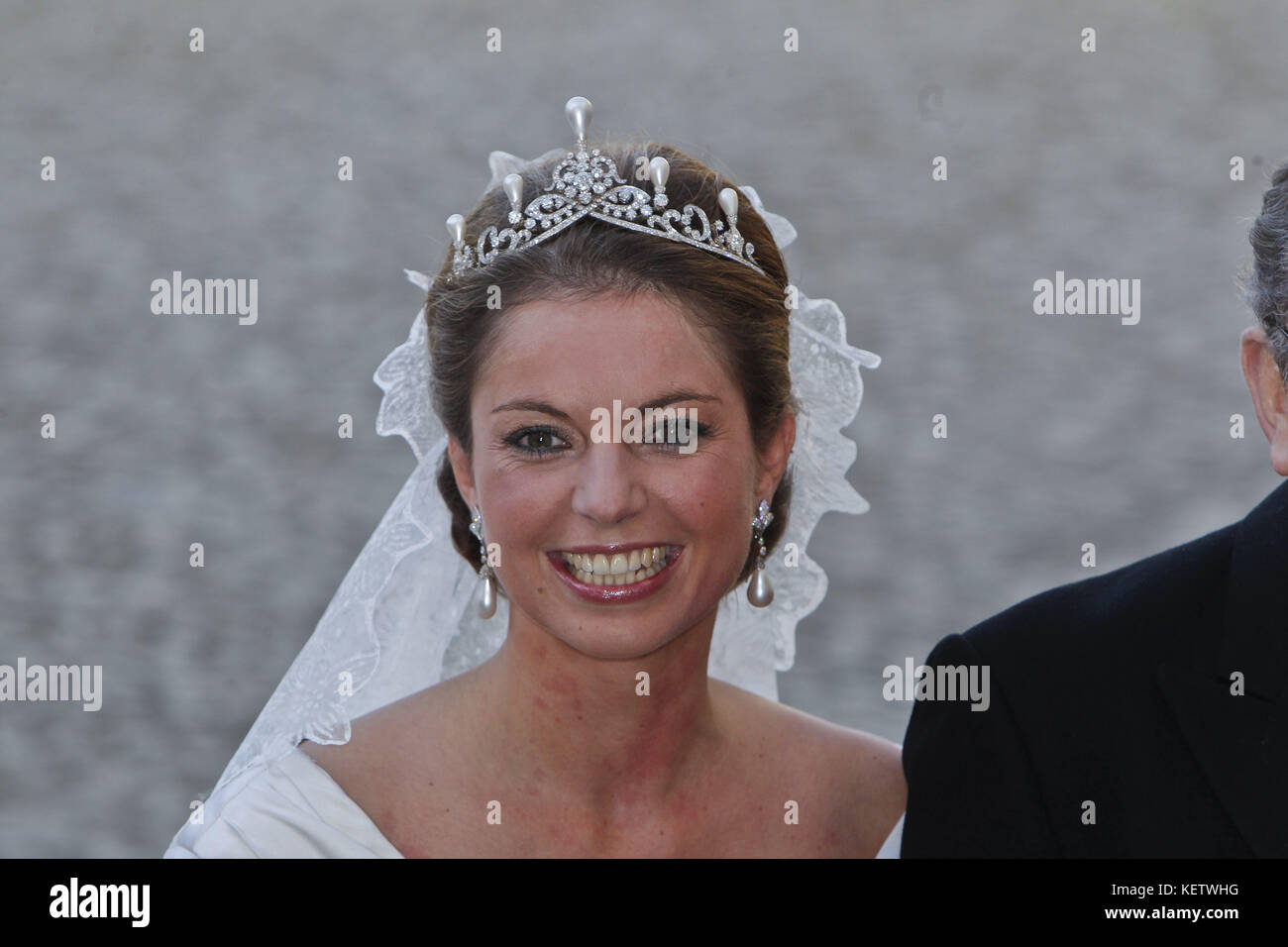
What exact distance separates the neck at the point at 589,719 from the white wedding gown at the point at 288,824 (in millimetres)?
242

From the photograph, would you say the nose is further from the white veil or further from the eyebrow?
the white veil

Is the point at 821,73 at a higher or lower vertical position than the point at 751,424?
higher

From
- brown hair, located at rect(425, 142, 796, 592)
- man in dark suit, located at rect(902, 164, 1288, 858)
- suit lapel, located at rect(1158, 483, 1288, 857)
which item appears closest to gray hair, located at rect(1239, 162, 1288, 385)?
man in dark suit, located at rect(902, 164, 1288, 858)

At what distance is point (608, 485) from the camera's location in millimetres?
1972

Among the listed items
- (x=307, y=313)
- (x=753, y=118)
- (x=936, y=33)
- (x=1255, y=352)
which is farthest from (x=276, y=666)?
(x=1255, y=352)

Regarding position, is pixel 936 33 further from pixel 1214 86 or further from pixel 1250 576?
pixel 1250 576

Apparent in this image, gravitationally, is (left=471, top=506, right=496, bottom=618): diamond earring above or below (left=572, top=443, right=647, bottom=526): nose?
below

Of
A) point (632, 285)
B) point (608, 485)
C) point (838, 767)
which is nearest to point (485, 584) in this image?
point (608, 485)

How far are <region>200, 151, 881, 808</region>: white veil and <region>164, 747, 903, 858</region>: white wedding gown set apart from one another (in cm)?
8

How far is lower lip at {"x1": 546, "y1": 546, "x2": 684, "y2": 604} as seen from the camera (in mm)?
2066

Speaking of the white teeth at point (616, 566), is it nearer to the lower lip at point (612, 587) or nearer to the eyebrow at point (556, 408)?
the lower lip at point (612, 587)

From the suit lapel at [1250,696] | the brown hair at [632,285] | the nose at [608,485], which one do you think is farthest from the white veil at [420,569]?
the suit lapel at [1250,696]

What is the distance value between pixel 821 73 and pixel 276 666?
276 cm

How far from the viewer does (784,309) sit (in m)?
2.29
